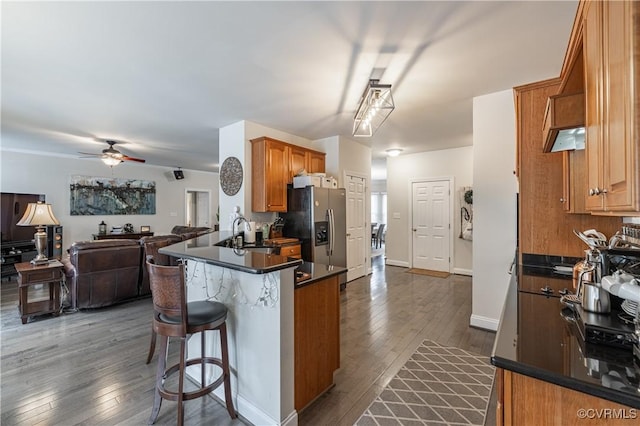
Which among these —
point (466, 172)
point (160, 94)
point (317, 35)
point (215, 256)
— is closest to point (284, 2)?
point (317, 35)

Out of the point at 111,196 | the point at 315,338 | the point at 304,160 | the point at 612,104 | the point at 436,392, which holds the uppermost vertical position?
the point at 304,160

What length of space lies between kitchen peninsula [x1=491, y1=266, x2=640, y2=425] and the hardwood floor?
1.22 metres

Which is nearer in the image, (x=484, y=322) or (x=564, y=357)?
(x=564, y=357)

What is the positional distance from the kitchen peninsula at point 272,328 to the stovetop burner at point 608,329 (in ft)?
4.24

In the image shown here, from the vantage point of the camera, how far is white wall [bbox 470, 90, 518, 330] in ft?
9.91

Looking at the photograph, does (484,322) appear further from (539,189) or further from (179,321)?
(179,321)

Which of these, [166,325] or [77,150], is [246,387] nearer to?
[166,325]

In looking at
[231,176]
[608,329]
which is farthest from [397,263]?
[608,329]

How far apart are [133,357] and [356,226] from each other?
383cm

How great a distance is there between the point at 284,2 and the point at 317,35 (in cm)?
38

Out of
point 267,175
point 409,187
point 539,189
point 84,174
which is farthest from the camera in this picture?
point 84,174

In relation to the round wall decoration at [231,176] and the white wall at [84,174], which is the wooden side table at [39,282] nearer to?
the round wall decoration at [231,176]

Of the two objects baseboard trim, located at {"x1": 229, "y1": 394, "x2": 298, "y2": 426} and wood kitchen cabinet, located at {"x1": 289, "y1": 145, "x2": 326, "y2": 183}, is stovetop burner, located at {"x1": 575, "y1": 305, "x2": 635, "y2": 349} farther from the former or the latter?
wood kitchen cabinet, located at {"x1": 289, "y1": 145, "x2": 326, "y2": 183}

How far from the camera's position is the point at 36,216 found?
3736 millimetres
